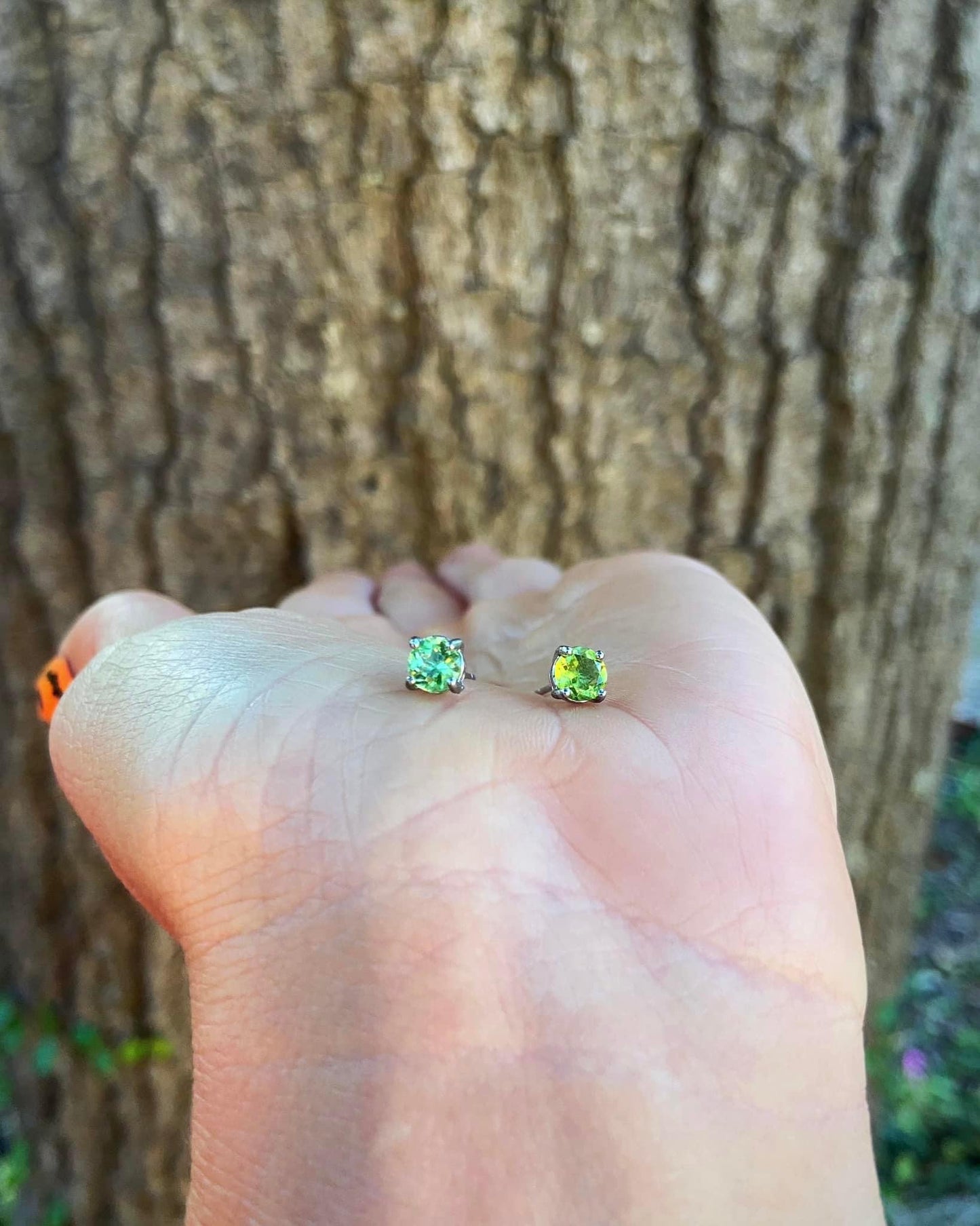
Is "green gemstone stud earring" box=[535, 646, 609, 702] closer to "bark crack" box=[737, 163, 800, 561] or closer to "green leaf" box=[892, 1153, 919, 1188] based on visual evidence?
"bark crack" box=[737, 163, 800, 561]

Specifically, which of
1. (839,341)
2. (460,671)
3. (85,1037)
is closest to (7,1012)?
(85,1037)

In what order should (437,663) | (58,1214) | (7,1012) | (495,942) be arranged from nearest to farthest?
(495,942) → (437,663) → (7,1012) → (58,1214)

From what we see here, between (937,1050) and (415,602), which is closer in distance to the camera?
(415,602)

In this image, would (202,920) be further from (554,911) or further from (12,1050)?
(12,1050)

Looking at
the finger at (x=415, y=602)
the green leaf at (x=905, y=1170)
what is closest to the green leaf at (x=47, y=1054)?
the finger at (x=415, y=602)

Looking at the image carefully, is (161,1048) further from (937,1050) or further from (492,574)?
(937,1050)

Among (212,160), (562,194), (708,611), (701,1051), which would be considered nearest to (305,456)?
(212,160)

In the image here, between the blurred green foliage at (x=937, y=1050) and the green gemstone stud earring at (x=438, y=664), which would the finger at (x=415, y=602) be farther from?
the blurred green foliage at (x=937, y=1050)
